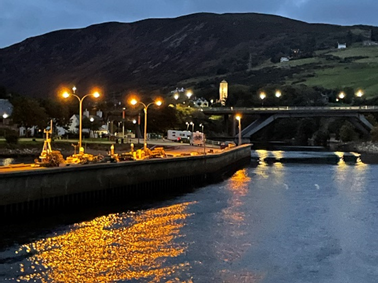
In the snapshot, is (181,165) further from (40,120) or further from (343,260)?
(40,120)

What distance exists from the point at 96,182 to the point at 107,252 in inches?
622

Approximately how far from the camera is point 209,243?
3259 cm

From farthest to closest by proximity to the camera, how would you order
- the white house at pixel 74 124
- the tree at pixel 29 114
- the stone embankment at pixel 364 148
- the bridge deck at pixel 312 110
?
1. the bridge deck at pixel 312 110
2. the stone embankment at pixel 364 148
3. the white house at pixel 74 124
4. the tree at pixel 29 114

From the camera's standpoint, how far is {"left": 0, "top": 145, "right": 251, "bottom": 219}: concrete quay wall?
125 feet

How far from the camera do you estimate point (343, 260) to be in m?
29.7

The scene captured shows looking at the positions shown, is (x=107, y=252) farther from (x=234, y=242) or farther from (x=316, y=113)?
(x=316, y=113)

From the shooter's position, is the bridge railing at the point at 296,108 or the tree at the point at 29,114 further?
the bridge railing at the point at 296,108

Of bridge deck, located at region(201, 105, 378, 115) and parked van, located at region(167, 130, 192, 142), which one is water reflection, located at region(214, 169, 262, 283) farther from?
bridge deck, located at region(201, 105, 378, 115)

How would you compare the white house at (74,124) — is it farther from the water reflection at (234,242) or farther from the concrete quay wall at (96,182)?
the water reflection at (234,242)

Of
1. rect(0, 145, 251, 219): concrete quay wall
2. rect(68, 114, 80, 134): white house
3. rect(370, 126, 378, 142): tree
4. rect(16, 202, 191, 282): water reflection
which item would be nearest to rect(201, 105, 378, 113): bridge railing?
rect(370, 126, 378, 142): tree

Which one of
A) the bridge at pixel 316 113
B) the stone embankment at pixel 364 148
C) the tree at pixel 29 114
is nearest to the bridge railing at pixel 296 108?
the bridge at pixel 316 113

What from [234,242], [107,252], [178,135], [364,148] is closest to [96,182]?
[107,252]

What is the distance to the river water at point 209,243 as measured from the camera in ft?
87.7

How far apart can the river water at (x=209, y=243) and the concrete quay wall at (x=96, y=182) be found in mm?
2561
